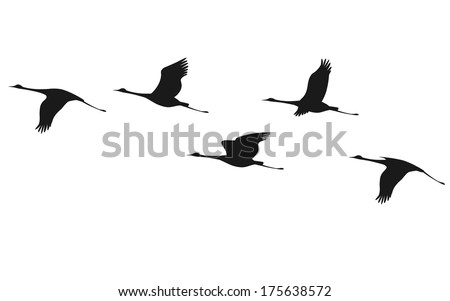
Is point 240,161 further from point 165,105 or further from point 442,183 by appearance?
point 442,183

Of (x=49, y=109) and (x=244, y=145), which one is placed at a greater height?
(x=49, y=109)

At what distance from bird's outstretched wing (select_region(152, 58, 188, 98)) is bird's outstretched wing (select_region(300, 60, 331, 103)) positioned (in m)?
2.79

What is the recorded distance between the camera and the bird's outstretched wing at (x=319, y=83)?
20.0 metres

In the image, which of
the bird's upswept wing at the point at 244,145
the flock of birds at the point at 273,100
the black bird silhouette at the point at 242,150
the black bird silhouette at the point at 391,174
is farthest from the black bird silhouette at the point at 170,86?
the black bird silhouette at the point at 391,174

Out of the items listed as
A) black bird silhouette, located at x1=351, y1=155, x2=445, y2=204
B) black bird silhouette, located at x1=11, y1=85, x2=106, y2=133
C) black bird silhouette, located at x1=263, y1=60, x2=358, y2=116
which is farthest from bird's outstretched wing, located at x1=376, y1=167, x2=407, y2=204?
black bird silhouette, located at x1=11, y1=85, x2=106, y2=133

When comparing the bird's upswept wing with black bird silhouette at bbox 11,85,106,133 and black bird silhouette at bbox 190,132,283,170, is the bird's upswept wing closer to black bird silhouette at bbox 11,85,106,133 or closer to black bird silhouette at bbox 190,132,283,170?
black bird silhouette at bbox 190,132,283,170

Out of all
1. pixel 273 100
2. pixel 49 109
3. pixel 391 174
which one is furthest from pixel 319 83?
pixel 49 109

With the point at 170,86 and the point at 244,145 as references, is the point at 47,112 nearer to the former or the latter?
the point at 170,86

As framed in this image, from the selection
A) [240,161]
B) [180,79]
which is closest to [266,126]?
[240,161]

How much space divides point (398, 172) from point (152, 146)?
5.27 metres

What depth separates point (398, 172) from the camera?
19.2 metres

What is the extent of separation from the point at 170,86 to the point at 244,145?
112 inches

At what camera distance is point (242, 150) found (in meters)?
18.8

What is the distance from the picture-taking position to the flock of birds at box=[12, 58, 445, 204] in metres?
19.1
